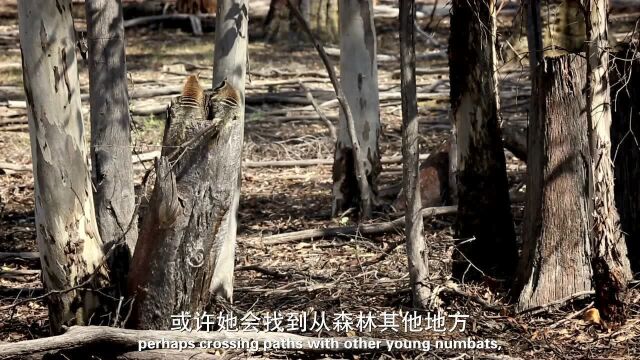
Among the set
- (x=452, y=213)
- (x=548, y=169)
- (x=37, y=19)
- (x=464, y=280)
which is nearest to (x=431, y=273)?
(x=464, y=280)

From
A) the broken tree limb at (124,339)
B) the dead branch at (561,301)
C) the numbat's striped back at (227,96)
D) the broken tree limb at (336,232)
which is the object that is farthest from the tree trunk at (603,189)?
the broken tree limb at (336,232)

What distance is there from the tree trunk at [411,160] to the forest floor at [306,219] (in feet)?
0.92

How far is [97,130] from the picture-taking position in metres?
6.79

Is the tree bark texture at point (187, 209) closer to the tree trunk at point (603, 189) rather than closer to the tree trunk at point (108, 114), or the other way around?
the tree trunk at point (108, 114)

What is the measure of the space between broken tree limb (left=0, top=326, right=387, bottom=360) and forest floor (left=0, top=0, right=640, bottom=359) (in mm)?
133

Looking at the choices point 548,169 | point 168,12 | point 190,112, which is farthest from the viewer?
point 168,12

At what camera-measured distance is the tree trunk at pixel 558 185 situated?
6.12 metres

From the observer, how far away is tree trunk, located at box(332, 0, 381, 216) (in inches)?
360

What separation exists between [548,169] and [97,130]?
2938mm

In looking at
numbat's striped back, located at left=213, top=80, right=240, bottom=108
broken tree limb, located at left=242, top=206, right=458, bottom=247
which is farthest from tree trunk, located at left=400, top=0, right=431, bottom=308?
broken tree limb, located at left=242, top=206, right=458, bottom=247

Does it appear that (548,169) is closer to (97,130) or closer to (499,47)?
(499,47)

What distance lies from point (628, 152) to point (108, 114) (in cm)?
339

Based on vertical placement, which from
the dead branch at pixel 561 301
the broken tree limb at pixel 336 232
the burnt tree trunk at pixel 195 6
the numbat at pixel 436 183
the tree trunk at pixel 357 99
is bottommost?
the dead branch at pixel 561 301

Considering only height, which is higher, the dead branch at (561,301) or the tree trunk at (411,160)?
the tree trunk at (411,160)
